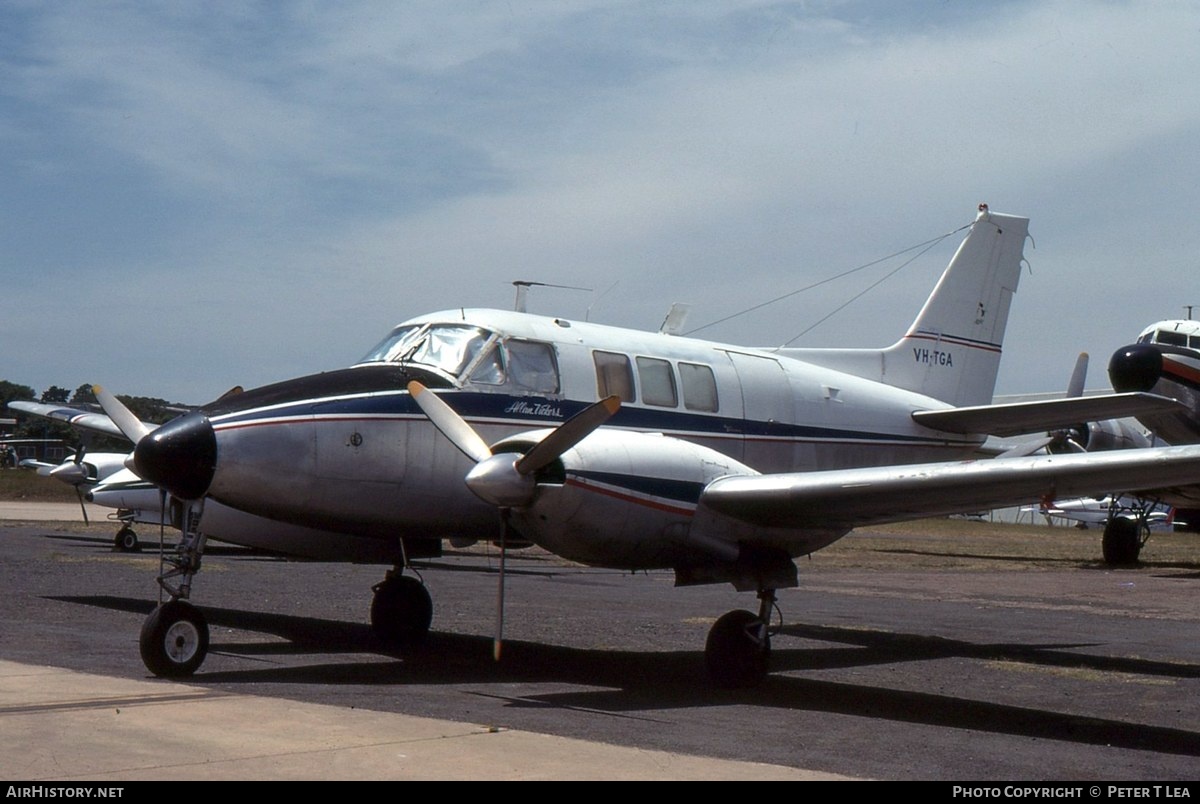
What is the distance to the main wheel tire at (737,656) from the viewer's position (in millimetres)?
10867

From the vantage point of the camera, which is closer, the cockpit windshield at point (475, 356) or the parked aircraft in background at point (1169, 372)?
the cockpit windshield at point (475, 356)

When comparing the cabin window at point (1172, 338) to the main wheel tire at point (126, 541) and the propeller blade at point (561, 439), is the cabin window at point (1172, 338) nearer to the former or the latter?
the propeller blade at point (561, 439)

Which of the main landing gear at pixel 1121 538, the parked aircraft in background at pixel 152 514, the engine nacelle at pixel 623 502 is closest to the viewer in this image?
the engine nacelle at pixel 623 502

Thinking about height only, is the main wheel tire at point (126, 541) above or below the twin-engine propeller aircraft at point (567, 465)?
below

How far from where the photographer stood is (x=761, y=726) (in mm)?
8977

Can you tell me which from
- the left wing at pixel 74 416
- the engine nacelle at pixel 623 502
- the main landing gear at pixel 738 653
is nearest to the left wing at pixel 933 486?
the engine nacelle at pixel 623 502

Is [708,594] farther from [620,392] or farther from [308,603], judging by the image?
[620,392]

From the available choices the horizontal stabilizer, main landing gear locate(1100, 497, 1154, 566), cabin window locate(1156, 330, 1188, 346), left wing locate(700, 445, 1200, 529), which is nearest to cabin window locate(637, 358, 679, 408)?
left wing locate(700, 445, 1200, 529)

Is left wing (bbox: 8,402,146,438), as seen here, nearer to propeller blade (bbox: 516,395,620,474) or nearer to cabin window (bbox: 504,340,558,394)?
cabin window (bbox: 504,340,558,394)

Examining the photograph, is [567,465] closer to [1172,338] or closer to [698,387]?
[698,387]

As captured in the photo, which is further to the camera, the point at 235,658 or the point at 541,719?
the point at 235,658

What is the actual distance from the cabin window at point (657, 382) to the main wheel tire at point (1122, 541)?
841 inches

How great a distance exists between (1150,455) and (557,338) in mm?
5547
